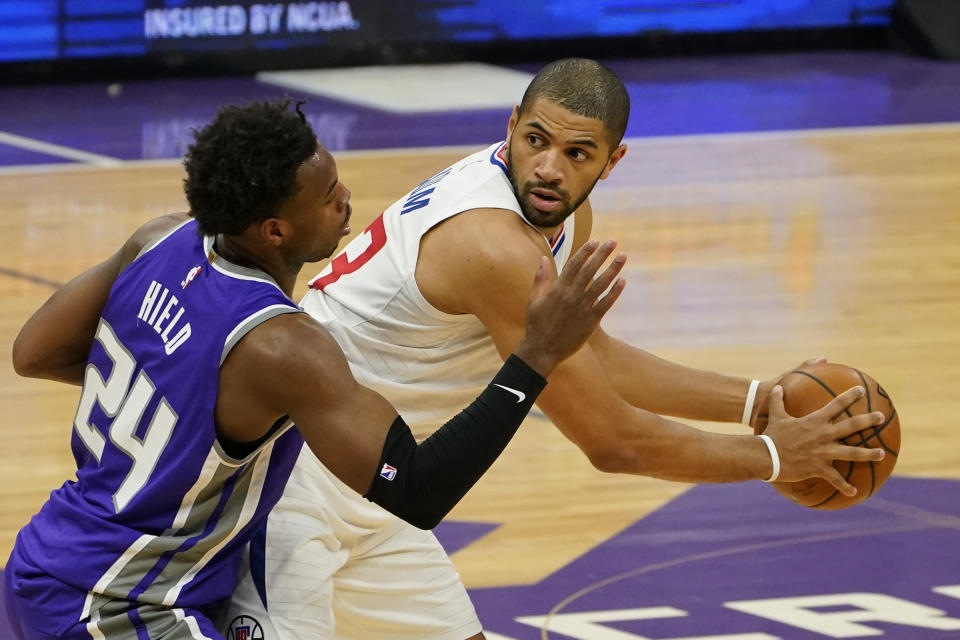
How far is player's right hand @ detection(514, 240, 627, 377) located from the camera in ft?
8.14

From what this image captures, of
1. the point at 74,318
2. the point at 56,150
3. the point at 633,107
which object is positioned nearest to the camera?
the point at 74,318

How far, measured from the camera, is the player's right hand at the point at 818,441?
10.1 feet

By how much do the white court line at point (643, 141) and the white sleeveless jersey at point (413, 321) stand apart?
661 cm

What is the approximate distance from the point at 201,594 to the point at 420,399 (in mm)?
743

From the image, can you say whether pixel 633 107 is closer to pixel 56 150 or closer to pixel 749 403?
pixel 56 150

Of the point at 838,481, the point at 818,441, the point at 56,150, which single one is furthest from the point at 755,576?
the point at 56,150

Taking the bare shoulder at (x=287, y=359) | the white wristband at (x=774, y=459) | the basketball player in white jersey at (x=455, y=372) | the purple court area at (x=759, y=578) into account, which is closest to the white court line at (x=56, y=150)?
the purple court area at (x=759, y=578)

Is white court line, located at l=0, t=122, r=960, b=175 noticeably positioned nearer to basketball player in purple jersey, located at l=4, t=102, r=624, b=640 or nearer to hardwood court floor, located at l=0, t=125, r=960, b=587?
hardwood court floor, located at l=0, t=125, r=960, b=587

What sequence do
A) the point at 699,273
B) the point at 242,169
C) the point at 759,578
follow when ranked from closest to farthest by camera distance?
the point at 242,169 < the point at 759,578 < the point at 699,273

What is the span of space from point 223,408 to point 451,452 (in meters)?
0.38

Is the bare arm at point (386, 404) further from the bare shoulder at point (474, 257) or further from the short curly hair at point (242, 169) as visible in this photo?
the bare shoulder at point (474, 257)

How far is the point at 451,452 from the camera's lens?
2445 mm

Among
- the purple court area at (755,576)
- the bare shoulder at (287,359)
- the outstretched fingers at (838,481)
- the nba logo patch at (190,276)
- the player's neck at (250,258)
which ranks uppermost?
the player's neck at (250,258)

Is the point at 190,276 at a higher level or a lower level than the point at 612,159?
lower
